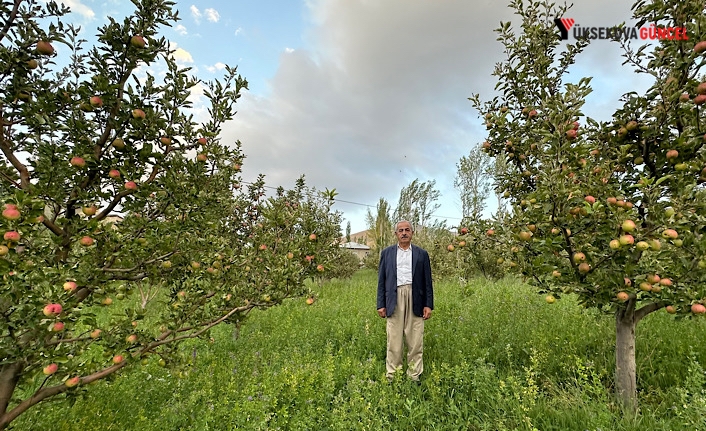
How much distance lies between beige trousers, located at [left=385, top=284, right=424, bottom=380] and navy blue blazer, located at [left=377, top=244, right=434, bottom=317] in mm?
69

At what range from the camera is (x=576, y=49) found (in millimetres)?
3434

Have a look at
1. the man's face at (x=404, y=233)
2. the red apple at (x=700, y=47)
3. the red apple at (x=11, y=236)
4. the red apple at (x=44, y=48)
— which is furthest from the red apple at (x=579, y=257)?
the red apple at (x=44, y=48)

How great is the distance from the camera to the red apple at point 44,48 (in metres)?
1.90

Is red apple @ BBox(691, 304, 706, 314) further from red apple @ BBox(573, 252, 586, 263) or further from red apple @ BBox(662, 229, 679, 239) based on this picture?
red apple @ BBox(573, 252, 586, 263)

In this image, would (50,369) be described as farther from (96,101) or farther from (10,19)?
(10,19)

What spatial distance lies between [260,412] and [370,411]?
105 cm

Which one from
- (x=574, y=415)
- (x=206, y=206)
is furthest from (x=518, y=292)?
(x=206, y=206)

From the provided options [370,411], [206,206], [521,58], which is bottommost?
[370,411]

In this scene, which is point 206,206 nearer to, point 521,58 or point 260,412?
point 260,412

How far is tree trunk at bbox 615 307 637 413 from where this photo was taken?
9.45 feet

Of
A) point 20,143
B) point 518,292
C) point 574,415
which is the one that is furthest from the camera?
point 518,292

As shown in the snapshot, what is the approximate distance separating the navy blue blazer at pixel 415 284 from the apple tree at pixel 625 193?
1.26m

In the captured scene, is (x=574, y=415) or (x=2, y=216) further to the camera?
(x=574, y=415)

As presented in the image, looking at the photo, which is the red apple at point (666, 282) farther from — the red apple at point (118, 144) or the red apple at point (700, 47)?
the red apple at point (118, 144)
